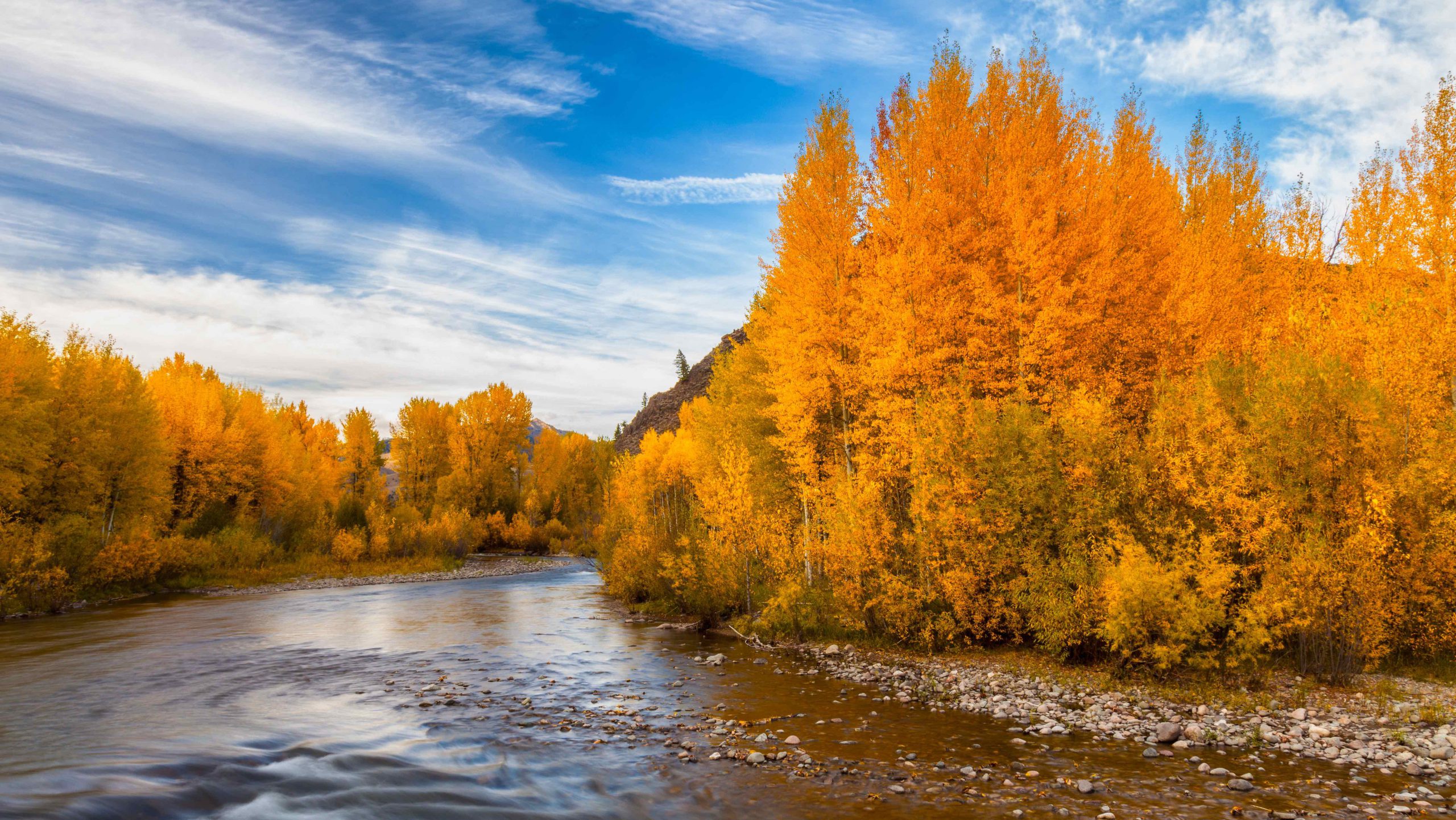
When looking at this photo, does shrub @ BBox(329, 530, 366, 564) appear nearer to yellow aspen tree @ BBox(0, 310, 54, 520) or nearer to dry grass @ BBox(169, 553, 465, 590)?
dry grass @ BBox(169, 553, 465, 590)

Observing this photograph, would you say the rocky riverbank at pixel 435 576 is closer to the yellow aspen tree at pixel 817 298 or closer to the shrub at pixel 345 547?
the shrub at pixel 345 547

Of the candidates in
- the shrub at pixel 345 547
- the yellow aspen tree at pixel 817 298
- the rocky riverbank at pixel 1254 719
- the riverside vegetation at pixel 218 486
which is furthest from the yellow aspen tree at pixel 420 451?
the rocky riverbank at pixel 1254 719

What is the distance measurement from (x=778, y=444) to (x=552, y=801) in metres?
14.3

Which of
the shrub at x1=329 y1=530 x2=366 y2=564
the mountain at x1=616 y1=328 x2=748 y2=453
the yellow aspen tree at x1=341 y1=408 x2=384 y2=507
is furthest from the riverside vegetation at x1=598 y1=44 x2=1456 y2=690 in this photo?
the mountain at x1=616 y1=328 x2=748 y2=453

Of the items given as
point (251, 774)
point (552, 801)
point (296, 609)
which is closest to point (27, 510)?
point (296, 609)

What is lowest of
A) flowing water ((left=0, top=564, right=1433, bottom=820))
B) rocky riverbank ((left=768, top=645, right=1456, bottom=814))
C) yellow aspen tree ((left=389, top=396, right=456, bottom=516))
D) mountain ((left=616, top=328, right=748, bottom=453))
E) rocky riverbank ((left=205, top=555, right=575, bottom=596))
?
rocky riverbank ((left=205, top=555, right=575, bottom=596))

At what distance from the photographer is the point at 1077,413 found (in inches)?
603

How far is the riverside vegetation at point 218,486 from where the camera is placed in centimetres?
2892

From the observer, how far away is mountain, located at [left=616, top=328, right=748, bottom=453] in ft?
330

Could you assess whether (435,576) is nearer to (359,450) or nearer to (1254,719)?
(359,450)

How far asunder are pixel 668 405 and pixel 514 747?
323 ft

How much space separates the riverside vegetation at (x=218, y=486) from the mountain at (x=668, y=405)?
2755cm

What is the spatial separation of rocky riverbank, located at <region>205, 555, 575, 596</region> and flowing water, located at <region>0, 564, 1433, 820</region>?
18132 millimetres

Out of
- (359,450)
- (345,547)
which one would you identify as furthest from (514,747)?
(359,450)
